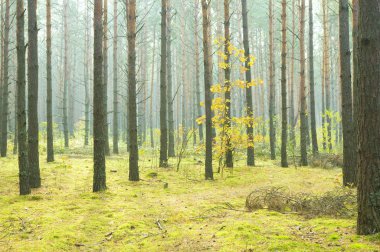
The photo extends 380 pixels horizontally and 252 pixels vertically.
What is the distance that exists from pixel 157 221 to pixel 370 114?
3.63 metres

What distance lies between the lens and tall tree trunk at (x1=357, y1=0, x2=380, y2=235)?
13.4 feet

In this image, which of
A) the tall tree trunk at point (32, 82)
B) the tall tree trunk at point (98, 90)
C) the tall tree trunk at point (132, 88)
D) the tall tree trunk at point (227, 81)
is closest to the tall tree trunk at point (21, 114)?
the tall tree trunk at point (32, 82)

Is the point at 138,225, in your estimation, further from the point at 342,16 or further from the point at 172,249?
the point at 342,16

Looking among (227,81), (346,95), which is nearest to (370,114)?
(346,95)

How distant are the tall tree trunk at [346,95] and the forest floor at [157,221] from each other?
80 cm

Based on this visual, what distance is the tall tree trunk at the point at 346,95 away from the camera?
28.2ft

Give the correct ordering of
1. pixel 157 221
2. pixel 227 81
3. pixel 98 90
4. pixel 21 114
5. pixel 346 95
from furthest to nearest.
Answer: pixel 227 81 < pixel 346 95 < pixel 98 90 < pixel 21 114 < pixel 157 221

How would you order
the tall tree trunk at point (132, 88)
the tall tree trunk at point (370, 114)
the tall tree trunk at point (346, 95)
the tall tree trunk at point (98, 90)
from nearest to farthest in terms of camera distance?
the tall tree trunk at point (370, 114) < the tall tree trunk at point (98, 90) < the tall tree trunk at point (346, 95) < the tall tree trunk at point (132, 88)

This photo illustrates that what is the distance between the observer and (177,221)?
19.4ft

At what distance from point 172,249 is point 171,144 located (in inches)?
510

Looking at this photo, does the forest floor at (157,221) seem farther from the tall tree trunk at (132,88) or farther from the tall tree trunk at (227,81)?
the tall tree trunk at (227,81)

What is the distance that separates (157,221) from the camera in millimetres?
5832

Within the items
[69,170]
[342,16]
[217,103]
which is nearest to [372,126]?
[342,16]

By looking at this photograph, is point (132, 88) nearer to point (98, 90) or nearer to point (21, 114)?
point (98, 90)
